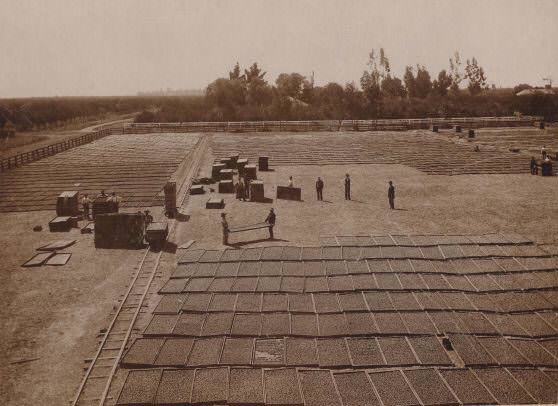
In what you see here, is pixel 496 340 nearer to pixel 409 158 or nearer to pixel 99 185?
pixel 99 185

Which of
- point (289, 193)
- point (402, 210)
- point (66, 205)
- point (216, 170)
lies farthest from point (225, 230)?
point (216, 170)

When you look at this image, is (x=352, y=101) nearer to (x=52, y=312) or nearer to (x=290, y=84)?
(x=290, y=84)

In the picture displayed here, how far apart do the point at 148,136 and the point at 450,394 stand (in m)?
55.2

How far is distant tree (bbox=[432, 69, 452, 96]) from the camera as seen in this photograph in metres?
112

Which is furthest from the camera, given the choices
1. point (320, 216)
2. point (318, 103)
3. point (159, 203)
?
point (318, 103)

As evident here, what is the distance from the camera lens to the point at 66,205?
22.7 meters

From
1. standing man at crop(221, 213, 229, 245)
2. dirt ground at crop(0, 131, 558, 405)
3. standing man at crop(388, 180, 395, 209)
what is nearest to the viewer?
dirt ground at crop(0, 131, 558, 405)

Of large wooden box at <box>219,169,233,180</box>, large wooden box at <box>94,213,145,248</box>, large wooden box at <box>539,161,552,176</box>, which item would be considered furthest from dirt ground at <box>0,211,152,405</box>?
large wooden box at <box>539,161,552,176</box>

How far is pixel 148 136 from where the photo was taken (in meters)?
59.1

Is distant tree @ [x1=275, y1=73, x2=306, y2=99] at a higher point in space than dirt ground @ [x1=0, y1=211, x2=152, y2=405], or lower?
higher

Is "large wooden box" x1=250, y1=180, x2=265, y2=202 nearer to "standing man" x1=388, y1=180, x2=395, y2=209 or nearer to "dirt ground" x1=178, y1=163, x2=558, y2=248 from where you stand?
"dirt ground" x1=178, y1=163, x2=558, y2=248

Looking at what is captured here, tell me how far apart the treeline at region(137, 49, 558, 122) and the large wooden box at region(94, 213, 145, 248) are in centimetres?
6488

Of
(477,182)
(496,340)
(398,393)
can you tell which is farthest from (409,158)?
(398,393)

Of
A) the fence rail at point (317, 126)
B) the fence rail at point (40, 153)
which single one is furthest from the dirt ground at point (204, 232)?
the fence rail at point (317, 126)
